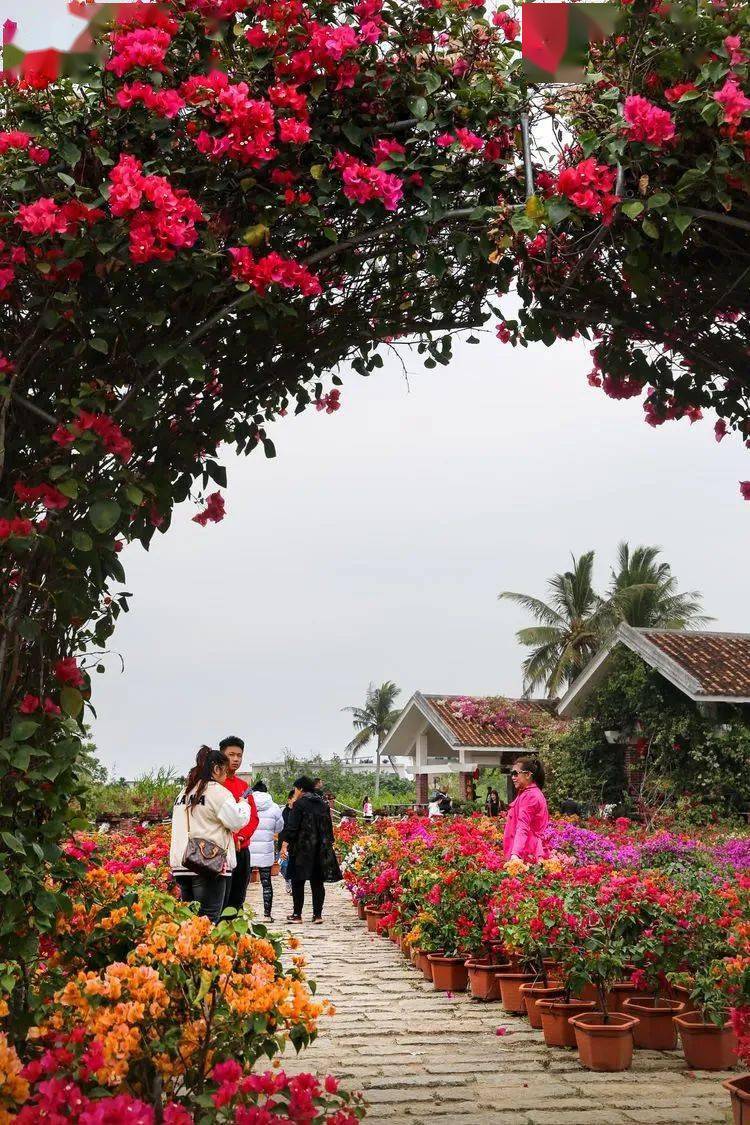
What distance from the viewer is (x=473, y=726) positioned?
29672 mm

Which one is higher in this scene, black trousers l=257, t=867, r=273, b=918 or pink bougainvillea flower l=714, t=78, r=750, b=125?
pink bougainvillea flower l=714, t=78, r=750, b=125

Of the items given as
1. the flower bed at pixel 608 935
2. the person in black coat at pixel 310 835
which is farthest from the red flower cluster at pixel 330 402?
the person in black coat at pixel 310 835

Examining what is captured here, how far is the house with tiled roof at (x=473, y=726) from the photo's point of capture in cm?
2866

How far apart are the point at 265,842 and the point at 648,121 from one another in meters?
10.4

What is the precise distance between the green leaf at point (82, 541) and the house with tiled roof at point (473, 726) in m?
23.1

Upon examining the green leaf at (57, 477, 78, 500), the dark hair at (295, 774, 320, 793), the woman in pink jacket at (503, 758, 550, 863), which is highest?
the green leaf at (57, 477, 78, 500)

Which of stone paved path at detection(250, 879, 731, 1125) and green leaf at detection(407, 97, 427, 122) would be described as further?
stone paved path at detection(250, 879, 731, 1125)

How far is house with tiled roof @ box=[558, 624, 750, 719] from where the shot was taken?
19.1 meters

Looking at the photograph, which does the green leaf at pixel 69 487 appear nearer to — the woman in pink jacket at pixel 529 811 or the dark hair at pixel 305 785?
the woman in pink jacket at pixel 529 811

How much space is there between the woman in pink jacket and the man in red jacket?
190 cm

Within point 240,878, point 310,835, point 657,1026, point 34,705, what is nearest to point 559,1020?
point 657,1026

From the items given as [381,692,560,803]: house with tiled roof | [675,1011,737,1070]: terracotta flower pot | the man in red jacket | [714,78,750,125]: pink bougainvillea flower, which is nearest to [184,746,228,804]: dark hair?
the man in red jacket

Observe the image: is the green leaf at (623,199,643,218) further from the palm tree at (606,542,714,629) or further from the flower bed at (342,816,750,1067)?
the palm tree at (606,542,714,629)

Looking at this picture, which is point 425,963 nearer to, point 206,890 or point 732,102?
point 206,890
